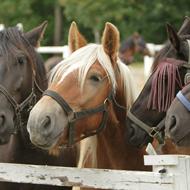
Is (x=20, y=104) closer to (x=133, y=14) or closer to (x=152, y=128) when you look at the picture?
(x=152, y=128)

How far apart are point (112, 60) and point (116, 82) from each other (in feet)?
0.57

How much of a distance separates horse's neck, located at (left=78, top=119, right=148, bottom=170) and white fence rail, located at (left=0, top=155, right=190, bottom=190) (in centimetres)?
87

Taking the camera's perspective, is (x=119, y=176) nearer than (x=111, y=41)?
Yes

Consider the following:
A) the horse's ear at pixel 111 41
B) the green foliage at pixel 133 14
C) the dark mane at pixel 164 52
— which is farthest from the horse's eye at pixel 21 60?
the green foliage at pixel 133 14

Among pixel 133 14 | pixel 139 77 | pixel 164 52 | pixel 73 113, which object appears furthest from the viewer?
pixel 133 14

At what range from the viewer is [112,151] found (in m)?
4.65

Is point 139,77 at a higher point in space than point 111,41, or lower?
higher

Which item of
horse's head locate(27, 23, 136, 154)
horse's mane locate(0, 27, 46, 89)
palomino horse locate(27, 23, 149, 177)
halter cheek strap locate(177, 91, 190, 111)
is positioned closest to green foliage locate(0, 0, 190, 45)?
horse's mane locate(0, 27, 46, 89)

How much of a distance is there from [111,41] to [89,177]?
4.06 ft

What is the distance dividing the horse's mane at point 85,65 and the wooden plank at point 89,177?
76cm

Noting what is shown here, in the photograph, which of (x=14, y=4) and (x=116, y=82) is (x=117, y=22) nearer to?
(x=14, y=4)

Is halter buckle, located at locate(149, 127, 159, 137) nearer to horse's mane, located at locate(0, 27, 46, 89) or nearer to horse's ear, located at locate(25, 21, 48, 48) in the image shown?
horse's mane, located at locate(0, 27, 46, 89)

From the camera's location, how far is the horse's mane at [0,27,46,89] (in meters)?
4.64

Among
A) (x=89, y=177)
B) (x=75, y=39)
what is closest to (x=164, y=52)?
(x=75, y=39)
